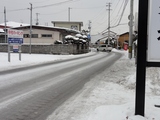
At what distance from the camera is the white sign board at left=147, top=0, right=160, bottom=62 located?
186 inches

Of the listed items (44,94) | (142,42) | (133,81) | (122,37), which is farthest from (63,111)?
(122,37)

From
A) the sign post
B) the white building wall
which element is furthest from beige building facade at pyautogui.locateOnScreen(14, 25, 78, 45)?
the sign post

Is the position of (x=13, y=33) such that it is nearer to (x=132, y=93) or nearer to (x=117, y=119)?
(x=132, y=93)

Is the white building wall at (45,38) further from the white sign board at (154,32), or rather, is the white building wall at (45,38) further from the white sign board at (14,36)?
the white sign board at (154,32)

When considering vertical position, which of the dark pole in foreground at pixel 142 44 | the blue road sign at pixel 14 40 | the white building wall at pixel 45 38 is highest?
the white building wall at pixel 45 38

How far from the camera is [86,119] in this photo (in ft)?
17.2

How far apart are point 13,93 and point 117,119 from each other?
444 centimetres

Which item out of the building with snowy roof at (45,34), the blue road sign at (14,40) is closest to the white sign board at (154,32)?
the blue road sign at (14,40)

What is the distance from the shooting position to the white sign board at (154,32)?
4.72m

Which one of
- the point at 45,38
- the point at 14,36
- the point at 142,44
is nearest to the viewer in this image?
the point at 142,44

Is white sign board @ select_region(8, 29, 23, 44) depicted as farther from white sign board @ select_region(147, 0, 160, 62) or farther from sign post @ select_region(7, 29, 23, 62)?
white sign board @ select_region(147, 0, 160, 62)

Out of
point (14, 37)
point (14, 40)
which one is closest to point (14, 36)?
point (14, 37)

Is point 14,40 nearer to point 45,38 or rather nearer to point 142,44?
point 142,44

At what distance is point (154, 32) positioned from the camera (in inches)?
188
